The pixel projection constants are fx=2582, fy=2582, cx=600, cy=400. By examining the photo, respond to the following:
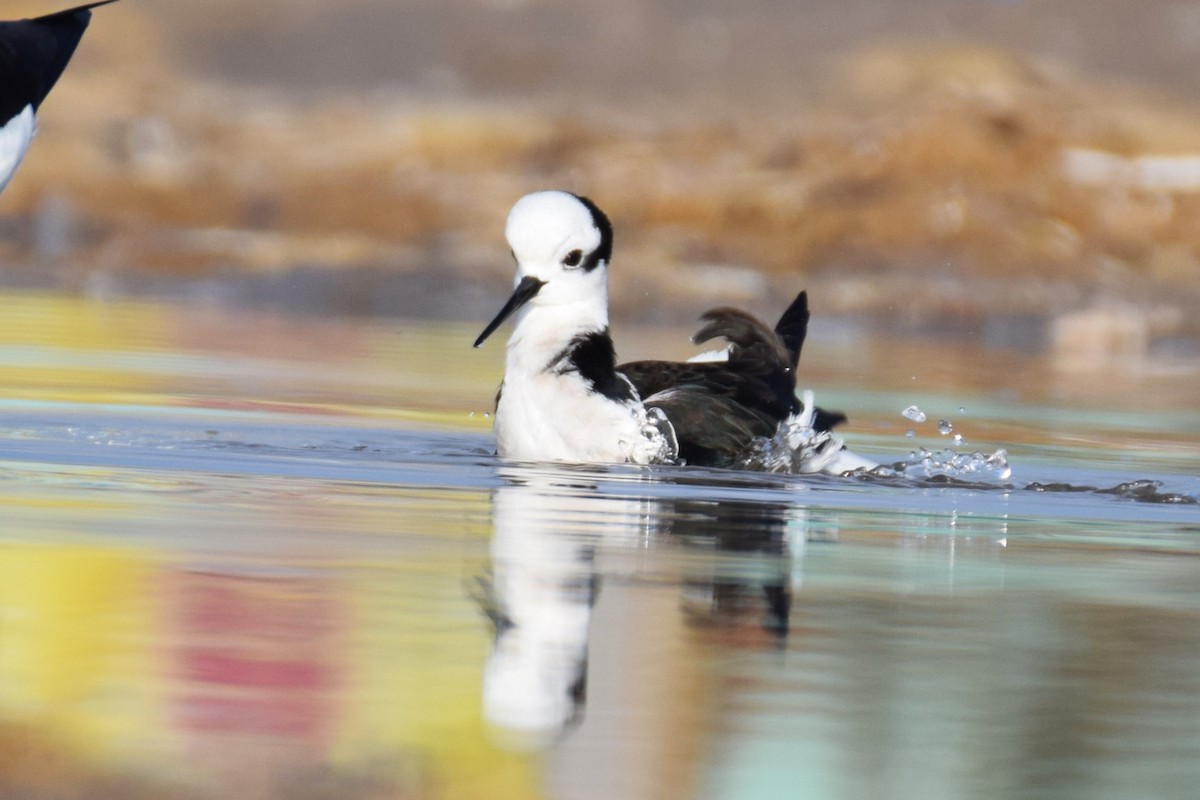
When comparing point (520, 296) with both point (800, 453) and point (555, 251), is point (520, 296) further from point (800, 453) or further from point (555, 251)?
point (800, 453)

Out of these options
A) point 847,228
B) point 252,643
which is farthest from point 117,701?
point 847,228

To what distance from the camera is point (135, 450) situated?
8.70 meters

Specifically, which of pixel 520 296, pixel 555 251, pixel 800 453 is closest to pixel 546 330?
pixel 520 296

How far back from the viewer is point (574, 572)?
5816 millimetres

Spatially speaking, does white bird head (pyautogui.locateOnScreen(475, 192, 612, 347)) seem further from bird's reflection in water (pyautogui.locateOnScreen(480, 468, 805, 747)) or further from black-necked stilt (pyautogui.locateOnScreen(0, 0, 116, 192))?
black-necked stilt (pyautogui.locateOnScreen(0, 0, 116, 192))

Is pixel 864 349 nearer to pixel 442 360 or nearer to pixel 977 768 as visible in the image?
pixel 442 360

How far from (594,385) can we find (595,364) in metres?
0.12

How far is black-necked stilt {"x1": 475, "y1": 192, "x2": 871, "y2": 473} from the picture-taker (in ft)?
28.1

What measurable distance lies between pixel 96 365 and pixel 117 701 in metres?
9.12

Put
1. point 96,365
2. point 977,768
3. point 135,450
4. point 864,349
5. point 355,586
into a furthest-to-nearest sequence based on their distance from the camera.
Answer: point 864,349, point 96,365, point 135,450, point 355,586, point 977,768

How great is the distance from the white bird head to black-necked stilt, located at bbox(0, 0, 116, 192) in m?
1.78

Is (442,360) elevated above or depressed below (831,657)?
above

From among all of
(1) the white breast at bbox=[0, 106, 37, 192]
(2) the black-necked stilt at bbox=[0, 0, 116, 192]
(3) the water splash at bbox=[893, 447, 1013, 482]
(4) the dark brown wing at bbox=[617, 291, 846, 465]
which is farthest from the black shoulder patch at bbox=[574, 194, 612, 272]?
(1) the white breast at bbox=[0, 106, 37, 192]

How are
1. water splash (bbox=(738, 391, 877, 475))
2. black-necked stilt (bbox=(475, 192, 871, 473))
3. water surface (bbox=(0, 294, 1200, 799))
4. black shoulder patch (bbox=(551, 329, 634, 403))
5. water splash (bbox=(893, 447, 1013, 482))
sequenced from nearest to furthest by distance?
water surface (bbox=(0, 294, 1200, 799)), black-necked stilt (bbox=(475, 192, 871, 473)), black shoulder patch (bbox=(551, 329, 634, 403)), water splash (bbox=(738, 391, 877, 475)), water splash (bbox=(893, 447, 1013, 482))
